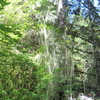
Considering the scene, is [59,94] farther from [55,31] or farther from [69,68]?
[55,31]

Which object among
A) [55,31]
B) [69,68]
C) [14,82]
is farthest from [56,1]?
[14,82]

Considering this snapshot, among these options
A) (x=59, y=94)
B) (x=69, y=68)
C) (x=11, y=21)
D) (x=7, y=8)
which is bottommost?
(x=59, y=94)

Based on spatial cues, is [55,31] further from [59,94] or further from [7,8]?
[59,94]

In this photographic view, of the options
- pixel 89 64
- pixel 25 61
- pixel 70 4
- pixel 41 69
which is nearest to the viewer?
pixel 25 61

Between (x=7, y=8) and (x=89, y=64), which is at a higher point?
(x=7, y=8)

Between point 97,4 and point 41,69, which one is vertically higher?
point 97,4

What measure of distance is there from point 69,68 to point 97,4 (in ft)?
8.68

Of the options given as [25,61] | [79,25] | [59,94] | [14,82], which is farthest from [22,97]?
[79,25]

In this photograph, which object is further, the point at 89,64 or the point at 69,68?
the point at 89,64

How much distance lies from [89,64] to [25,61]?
3374 millimetres

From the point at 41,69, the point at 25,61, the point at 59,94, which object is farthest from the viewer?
the point at 59,94

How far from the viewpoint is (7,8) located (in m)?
6.30

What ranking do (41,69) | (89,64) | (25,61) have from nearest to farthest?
1. (25,61)
2. (41,69)
3. (89,64)

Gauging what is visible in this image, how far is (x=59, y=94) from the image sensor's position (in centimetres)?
665
